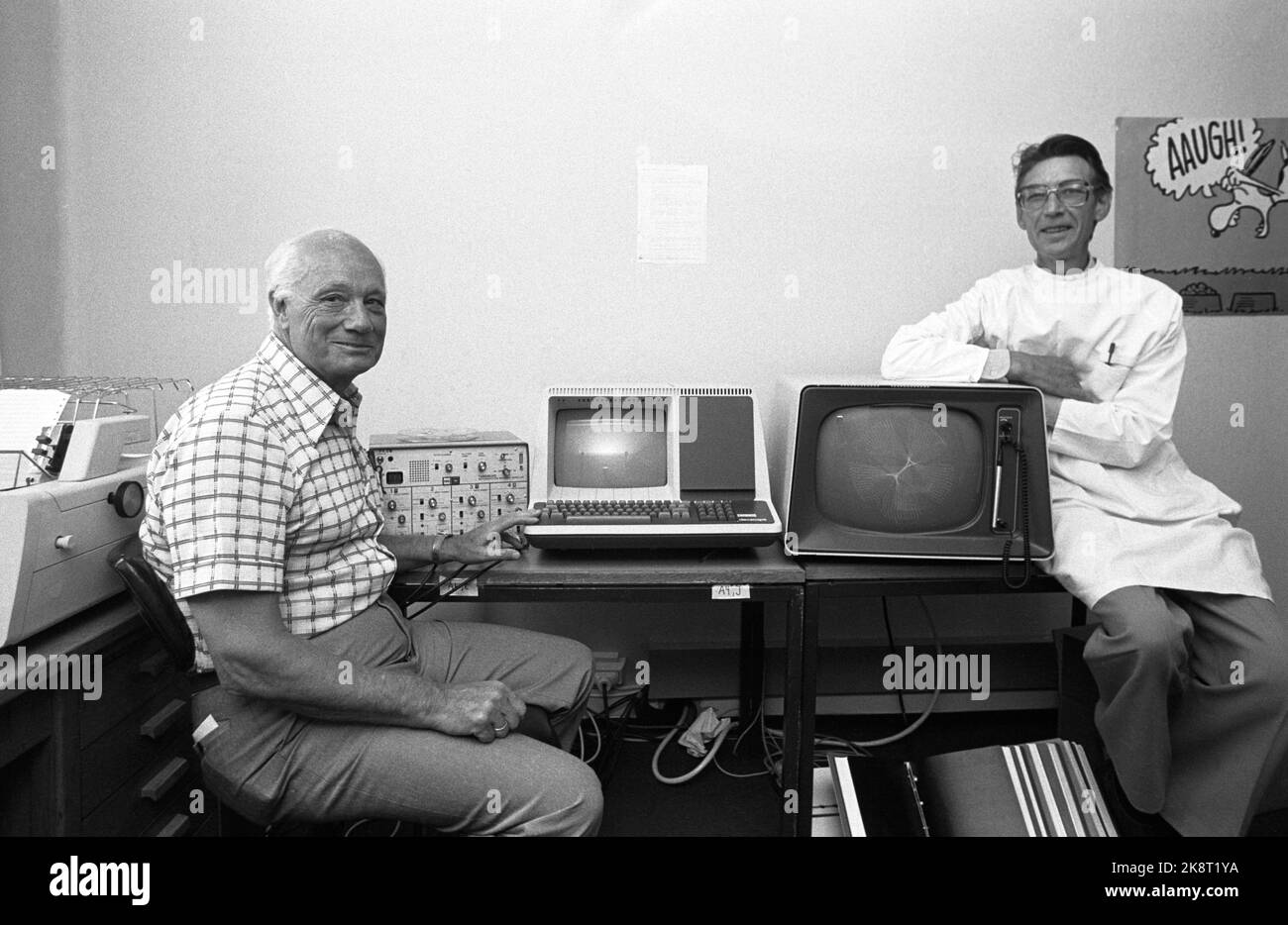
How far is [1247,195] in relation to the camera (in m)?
2.45

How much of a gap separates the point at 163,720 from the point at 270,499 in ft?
2.08

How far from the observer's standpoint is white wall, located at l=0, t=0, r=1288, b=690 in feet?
7.39

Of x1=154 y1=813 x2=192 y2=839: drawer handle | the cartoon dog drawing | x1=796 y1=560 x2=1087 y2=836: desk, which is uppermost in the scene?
the cartoon dog drawing

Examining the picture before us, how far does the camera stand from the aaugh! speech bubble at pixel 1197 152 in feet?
7.88

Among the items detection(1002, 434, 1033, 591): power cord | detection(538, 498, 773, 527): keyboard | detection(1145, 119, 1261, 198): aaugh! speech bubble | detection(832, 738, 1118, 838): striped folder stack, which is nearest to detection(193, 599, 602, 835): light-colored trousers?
detection(538, 498, 773, 527): keyboard

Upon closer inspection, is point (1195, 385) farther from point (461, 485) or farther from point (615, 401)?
point (461, 485)

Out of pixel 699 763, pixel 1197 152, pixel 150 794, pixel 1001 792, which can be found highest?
pixel 1197 152

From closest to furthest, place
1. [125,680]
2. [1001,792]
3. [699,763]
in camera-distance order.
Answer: [125,680] < [1001,792] < [699,763]

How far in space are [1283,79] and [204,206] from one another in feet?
9.99

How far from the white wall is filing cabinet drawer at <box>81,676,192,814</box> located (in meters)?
0.95

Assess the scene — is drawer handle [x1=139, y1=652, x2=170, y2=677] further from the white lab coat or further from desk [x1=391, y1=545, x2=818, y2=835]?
the white lab coat

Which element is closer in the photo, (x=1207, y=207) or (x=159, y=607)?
(x=159, y=607)

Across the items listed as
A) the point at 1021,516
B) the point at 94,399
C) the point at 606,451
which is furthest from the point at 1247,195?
the point at 94,399

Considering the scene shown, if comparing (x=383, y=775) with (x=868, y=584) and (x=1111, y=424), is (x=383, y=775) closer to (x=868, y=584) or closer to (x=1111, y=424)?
(x=868, y=584)
